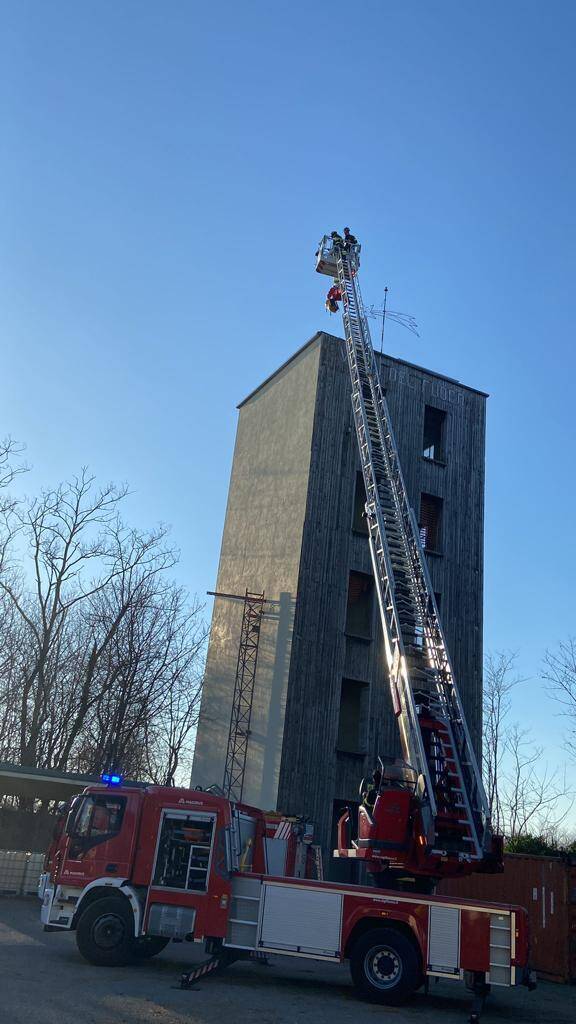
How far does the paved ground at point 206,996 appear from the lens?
9477 millimetres

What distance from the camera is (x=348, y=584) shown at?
27.0 m

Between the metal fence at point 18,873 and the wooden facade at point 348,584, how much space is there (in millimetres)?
6738

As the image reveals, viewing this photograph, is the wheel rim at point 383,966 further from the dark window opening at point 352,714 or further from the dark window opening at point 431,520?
the dark window opening at point 431,520

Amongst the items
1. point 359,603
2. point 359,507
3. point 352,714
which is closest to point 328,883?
point 352,714

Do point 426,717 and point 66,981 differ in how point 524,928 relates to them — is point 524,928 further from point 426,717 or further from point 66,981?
point 66,981

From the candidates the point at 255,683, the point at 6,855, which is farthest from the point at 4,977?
the point at 255,683

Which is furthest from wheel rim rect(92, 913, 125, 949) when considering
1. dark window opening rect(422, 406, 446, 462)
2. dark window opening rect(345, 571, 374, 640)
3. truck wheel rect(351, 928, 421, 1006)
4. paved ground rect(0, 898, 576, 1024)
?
dark window opening rect(422, 406, 446, 462)

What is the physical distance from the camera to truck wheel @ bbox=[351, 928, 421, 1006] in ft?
38.2

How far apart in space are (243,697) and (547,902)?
41.3 feet

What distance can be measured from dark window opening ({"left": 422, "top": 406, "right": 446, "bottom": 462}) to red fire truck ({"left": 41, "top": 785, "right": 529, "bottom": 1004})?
752 inches

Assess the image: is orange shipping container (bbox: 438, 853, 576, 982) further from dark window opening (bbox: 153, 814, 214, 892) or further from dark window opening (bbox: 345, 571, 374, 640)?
dark window opening (bbox: 345, 571, 374, 640)

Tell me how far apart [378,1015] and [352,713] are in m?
15.9

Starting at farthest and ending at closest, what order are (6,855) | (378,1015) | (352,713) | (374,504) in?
(352,713) < (6,855) < (374,504) < (378,1015)

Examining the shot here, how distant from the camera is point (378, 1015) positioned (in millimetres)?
10703
